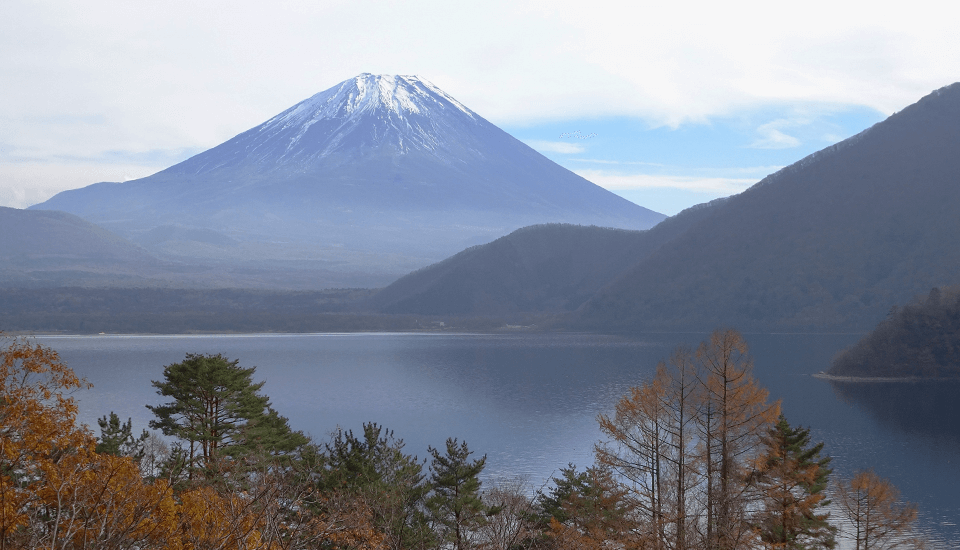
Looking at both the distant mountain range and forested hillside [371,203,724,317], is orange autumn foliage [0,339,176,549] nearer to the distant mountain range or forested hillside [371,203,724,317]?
the distant mountain range

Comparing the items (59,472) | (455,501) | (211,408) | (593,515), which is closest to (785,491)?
(593,515)

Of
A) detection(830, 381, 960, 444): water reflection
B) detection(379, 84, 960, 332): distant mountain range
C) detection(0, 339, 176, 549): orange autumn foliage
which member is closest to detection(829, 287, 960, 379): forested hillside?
detection(830, 381, 960, 444): water reflection

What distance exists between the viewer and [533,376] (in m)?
79.6

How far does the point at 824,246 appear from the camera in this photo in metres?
142

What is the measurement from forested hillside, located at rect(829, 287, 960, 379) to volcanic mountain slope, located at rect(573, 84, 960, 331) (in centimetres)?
5258

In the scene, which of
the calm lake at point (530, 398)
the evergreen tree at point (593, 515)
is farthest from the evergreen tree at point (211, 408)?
the evergreen tree at point (593, 515)

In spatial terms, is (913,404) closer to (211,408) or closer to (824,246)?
(211,408)

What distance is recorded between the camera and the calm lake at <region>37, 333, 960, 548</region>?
134 ft

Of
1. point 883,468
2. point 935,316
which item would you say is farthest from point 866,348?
point 883,468

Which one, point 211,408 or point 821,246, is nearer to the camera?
point 211,408

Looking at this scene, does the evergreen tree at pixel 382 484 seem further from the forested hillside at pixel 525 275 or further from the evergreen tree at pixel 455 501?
the forested hillside at pixel 525 275

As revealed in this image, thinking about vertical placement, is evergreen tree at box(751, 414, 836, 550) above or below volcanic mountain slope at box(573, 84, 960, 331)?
below

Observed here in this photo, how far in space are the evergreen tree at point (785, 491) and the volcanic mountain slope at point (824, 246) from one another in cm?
11520

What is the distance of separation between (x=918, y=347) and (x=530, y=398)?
36.5 m
